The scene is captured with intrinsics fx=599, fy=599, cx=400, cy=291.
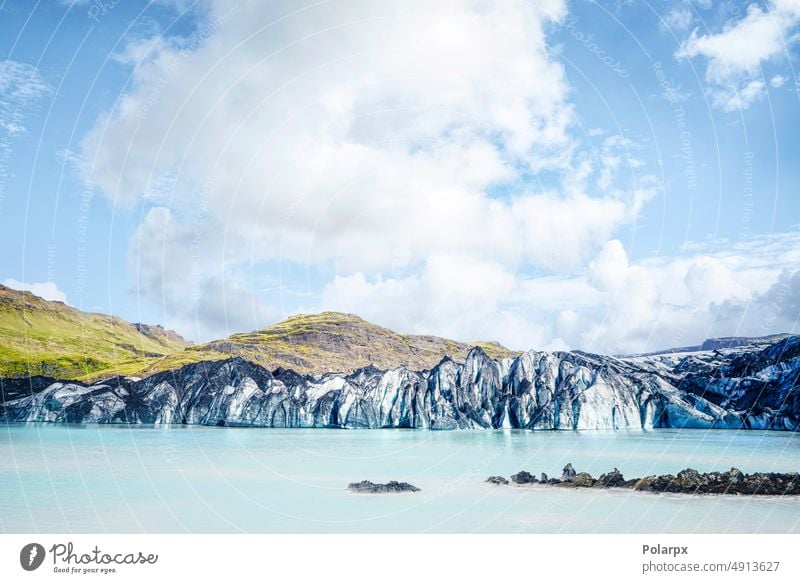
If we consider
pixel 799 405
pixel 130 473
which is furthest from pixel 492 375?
pixel 130 473

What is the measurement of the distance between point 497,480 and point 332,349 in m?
23.2

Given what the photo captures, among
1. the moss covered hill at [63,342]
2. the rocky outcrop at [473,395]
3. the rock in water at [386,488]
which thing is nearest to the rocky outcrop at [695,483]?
the rock in water at [386,488]

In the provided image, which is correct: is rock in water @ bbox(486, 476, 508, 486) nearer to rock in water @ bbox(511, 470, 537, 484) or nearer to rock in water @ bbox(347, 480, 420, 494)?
rock in water @ bbox(511, 470, 537, 484)

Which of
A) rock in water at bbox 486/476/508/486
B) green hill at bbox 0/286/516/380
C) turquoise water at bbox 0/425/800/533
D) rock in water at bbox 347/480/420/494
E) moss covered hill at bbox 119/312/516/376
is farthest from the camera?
green hill at bbox 0/286/516/380

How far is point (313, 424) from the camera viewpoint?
25484 mm

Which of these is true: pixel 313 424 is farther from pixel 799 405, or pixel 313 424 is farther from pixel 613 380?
pixel 799 405

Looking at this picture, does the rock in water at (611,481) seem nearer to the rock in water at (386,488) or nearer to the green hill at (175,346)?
the rock in water at (386,488)

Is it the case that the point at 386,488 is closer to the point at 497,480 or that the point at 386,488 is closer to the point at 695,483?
the point at 497,480
